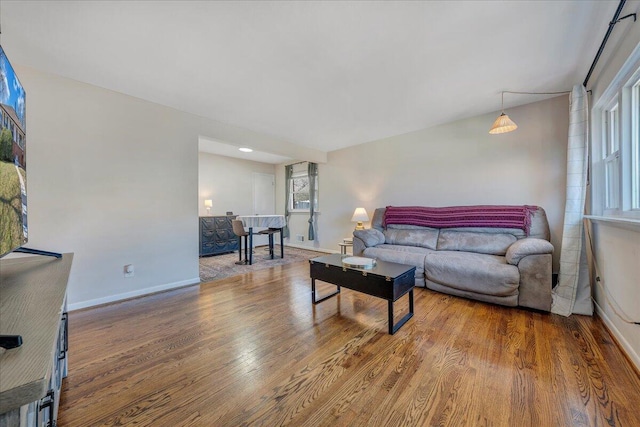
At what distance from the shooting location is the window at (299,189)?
20.4 feet

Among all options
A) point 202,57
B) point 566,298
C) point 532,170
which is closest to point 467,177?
point 532,170

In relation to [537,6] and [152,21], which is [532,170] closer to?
[537,6]

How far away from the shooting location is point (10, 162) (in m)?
1.00

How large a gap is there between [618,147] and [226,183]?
6176 millimetres

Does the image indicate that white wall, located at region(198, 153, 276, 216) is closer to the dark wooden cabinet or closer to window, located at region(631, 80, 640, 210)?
the dark wooden cabinet

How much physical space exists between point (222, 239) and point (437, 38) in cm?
500

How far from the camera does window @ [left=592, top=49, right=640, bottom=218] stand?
182cm

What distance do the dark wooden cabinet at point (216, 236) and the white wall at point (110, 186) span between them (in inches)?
73.2

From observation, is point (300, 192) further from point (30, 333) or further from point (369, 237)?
point (30, 333)

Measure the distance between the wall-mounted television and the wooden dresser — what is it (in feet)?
0.53

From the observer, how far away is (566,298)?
2334mm

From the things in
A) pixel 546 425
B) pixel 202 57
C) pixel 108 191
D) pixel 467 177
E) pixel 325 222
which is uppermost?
pixel 202 57

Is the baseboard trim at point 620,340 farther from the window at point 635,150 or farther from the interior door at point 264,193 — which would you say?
the interior door at point 264,193

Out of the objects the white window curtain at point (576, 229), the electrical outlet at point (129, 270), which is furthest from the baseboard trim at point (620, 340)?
the electrical outlet at point (129, 270)
